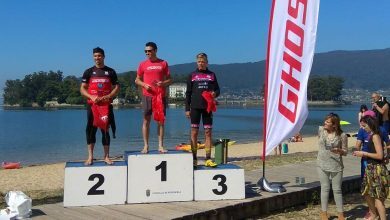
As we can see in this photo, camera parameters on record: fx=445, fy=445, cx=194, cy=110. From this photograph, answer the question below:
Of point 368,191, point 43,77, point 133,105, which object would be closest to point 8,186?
point 368,191

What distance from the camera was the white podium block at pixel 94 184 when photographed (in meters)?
5.54

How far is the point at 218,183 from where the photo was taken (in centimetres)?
606

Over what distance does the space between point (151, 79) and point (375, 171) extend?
3305 mm

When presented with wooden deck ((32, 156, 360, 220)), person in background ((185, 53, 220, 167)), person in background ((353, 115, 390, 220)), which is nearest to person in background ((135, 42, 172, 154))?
person in background ((185, 53, 220, 167))

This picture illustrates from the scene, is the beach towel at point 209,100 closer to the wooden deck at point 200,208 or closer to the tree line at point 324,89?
the wooden deck at point 200,208

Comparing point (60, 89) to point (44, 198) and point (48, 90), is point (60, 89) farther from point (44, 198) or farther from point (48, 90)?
point (44, 198)

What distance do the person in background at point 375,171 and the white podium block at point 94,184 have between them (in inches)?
118

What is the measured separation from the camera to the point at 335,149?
540 centimetres

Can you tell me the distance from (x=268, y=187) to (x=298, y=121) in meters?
1.11

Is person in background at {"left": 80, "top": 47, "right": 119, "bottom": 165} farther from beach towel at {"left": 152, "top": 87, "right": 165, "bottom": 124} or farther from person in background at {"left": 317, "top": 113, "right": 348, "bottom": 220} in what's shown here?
person in background at {"left": 317, "top": 113, "right": 348, "bottom": 220}

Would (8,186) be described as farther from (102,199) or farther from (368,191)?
(368,191)

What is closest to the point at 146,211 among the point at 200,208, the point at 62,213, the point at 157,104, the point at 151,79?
the point at 200,208

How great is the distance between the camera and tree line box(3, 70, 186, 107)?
487 feet

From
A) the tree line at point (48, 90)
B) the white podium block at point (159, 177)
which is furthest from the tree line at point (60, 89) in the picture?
the white podium block at point (159, 177)
